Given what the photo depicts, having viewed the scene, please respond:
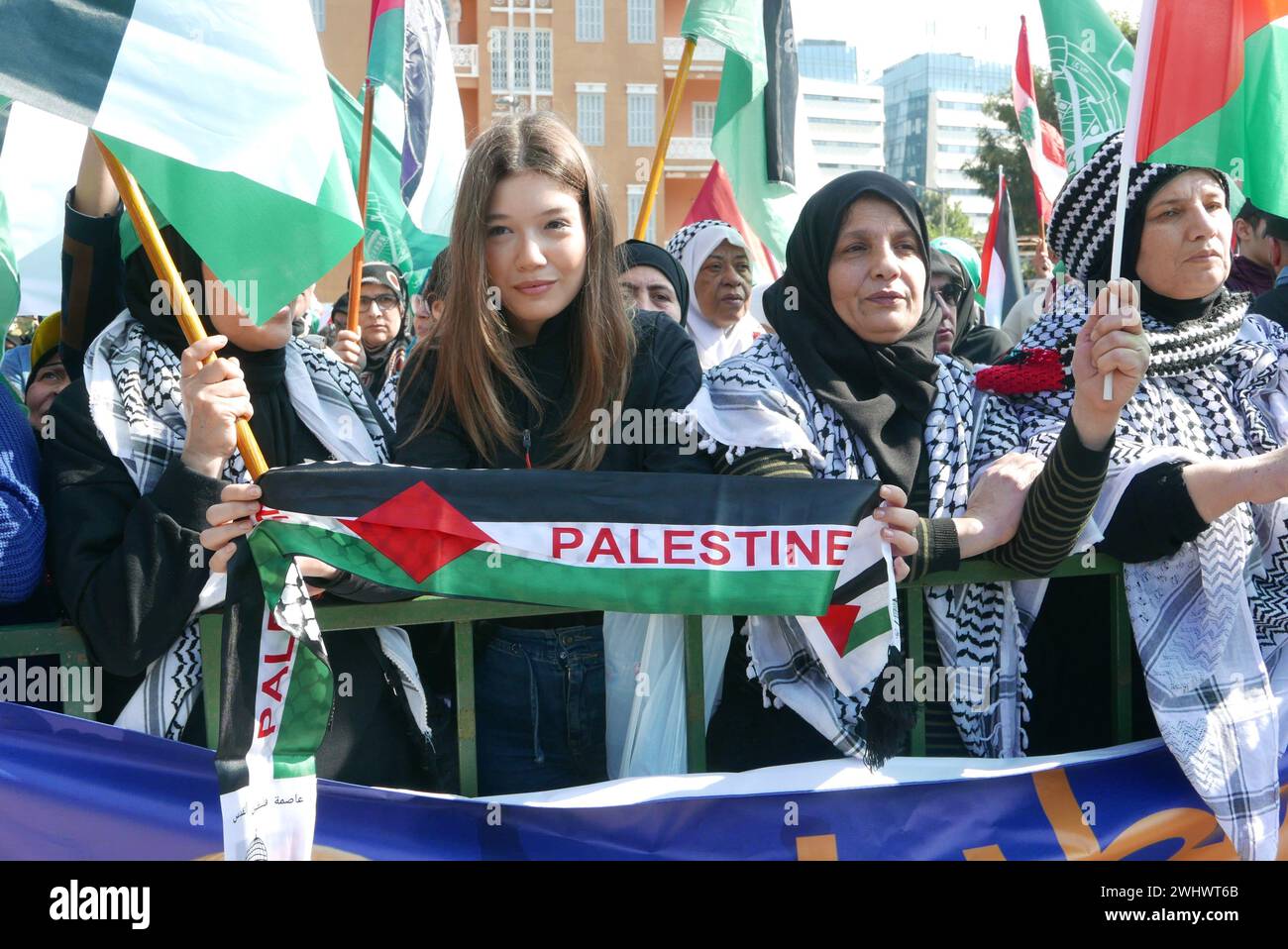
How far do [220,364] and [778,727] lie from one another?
1487 millimetres

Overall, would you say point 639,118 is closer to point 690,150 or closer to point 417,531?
point 690,150

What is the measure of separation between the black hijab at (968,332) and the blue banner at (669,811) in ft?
9.24

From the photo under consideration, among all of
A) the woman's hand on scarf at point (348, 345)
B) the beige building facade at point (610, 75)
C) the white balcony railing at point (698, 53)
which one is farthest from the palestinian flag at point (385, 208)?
the beige building facade at point (610, 75)

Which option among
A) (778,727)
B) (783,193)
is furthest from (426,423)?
(783,193)

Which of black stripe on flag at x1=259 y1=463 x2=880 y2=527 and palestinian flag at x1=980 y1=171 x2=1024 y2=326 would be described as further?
palestinian flag at x1=980 y1=171 x2=1024 y2=326

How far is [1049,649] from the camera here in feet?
10.6

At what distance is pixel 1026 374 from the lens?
3.19 meters

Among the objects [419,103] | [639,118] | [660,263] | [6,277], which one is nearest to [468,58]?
[639,118]

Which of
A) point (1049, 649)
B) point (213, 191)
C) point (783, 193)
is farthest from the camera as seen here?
point (783, 193)

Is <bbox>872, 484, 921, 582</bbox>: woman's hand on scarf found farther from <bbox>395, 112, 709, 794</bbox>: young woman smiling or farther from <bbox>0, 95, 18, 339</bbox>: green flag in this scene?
<bbox>0, 95, 18, 339</bbox>: green flag

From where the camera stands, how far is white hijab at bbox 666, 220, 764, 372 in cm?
615

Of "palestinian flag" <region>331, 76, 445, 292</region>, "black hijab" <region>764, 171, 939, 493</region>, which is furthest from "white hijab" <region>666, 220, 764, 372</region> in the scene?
"black hijab" <region>764, 171, 939, 493</region>

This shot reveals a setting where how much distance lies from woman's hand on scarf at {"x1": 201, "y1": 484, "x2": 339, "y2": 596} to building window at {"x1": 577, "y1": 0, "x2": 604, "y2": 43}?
130 ft
